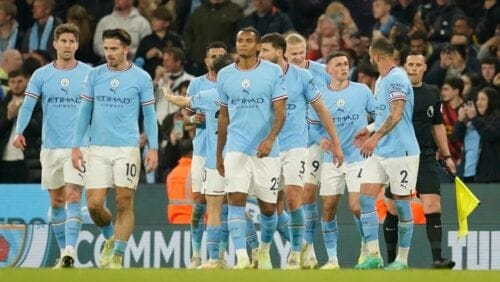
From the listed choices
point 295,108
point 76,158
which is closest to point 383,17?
point 295,108

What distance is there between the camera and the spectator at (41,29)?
27438 millimetres

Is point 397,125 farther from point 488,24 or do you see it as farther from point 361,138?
point 488,24

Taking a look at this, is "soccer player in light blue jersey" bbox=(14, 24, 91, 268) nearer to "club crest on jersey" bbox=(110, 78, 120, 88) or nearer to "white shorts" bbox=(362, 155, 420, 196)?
"club crest on jersey" bbox=(110, 78, 120, 88)

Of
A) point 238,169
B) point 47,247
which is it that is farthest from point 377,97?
point 47,247

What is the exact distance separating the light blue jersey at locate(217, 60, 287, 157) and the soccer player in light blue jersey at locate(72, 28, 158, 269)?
1.10 m

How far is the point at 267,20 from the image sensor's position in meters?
27.0

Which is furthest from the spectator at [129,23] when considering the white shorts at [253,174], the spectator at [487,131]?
the white shorts at [253,174]

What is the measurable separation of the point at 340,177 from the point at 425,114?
137 cm

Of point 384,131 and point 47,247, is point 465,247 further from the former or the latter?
point 47,247

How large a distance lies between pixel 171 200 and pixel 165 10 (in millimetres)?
4632

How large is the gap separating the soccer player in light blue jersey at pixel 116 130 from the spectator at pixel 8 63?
24.9 feet

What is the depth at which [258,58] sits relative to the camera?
18797mm

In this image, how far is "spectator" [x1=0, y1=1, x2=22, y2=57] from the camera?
27.9 metres

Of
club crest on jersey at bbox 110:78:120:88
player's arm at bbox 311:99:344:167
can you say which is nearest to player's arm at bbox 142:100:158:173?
club crest on jersey at bbox 110:78:120:88
